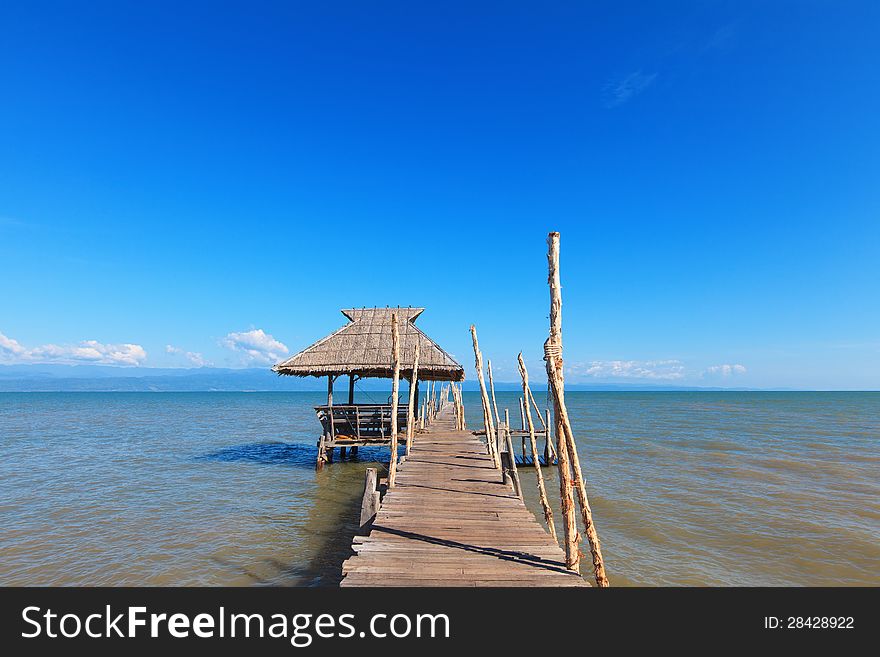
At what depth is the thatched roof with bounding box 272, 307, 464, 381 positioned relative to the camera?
15805 millimetres

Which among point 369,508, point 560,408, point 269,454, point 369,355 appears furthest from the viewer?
point 269,454

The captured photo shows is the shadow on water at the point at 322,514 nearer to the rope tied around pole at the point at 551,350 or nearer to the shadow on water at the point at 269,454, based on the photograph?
the shadow on water at the point at 269,454

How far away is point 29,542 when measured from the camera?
9141mm

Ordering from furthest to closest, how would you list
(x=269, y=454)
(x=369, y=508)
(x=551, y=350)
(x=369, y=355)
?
(x=269, y=454) → (x=369, y=355) → (x=369, y=508) → (x=551, y=350)

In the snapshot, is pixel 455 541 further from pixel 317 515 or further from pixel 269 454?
pixel 269 454

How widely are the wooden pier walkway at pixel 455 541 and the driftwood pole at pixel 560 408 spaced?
53 centimetres

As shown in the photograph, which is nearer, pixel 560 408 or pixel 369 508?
pixel 560 408

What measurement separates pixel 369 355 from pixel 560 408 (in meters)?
11.4

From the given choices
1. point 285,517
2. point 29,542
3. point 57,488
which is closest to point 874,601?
point 285,517

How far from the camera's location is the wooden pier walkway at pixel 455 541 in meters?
4.73

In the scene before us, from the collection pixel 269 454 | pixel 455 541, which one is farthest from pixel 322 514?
pixel 269 454

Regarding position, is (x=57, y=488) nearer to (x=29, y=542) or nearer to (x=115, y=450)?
(x=29, y=542)

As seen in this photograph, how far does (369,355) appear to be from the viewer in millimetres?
16172

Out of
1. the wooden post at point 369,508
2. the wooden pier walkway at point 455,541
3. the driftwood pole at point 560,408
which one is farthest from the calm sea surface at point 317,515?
the driftwood pole at point 560,408
